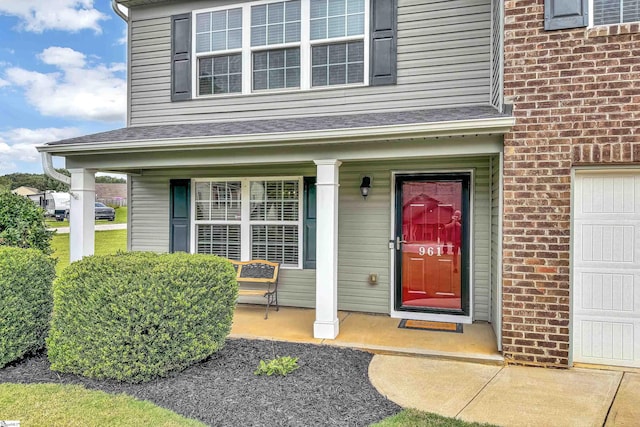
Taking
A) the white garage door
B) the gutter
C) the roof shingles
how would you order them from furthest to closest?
the roof shingles
the gutter
the white garage door

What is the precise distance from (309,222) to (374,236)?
3.29 feet

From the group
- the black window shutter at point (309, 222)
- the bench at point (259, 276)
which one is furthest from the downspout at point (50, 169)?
the black window shutter at point (309, 222)

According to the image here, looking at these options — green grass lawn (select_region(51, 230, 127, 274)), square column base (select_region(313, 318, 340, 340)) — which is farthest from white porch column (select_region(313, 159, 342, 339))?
green grass lawn (select_region(51, 230, 127, 274))

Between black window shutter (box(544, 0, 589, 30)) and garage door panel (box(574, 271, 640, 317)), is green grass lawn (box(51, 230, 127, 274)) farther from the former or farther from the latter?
black window shutter (box(544, 0, 589, 30))

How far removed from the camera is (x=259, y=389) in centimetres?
348

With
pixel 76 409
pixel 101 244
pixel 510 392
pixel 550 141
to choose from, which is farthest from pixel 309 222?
pixel 101 244

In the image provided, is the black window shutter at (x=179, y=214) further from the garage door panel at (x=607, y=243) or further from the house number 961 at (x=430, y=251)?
the garage door panel at (x=607, y=243)

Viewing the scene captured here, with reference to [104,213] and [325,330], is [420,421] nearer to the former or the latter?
[325,330]

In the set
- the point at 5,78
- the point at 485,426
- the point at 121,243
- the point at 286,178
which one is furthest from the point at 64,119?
the point at 485,426

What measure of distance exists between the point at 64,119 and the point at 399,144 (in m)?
28.7

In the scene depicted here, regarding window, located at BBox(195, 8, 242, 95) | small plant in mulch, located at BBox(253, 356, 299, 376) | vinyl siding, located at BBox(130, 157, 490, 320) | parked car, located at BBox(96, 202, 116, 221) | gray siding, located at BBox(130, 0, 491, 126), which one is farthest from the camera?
parked car, located at BBox(96, 202, 116, 221)

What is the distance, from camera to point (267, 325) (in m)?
5.49

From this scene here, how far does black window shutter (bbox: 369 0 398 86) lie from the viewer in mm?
5773

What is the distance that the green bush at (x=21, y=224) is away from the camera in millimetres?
5211
